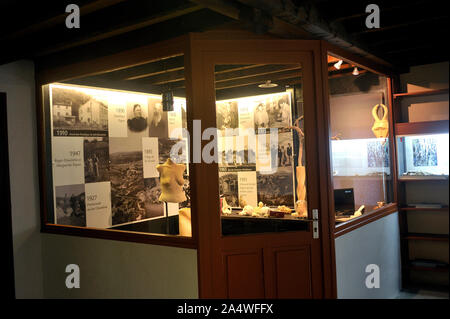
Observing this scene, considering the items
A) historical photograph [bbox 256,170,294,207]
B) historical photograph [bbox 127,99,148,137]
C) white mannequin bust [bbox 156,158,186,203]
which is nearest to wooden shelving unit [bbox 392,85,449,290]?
historical photograph [bbox 256,170,294,207]

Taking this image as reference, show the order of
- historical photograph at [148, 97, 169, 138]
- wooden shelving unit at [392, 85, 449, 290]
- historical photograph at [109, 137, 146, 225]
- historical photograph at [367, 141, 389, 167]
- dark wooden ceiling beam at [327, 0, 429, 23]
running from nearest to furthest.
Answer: dark wooden ceiling beam at [327, 0, 429, 23] → historical photograph at [148, 97, 169, 138] → historical photograph at [109, 137, 146, 225] → historical photograph at [367, 141, 389, 167] → wooden shelving unit at [392, 85, 449, 290]

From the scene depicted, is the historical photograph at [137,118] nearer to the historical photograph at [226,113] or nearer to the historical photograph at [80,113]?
the historical photograph at [80,113]

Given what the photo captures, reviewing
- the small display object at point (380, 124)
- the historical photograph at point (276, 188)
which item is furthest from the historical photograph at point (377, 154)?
the historical photograph at point (276, 188)

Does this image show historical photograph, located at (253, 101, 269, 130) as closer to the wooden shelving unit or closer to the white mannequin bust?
the white mannequin bust

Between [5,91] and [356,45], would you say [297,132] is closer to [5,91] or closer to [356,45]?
[356,45]

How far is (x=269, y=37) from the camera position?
3.60 m

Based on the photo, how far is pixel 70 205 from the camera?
461cm

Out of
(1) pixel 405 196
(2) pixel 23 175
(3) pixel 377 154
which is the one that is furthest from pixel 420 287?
(2) pixel 23 175

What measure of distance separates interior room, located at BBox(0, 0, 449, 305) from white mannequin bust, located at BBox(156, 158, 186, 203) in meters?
0.02

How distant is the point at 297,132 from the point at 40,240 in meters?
3.19

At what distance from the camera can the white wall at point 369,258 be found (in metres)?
3.98

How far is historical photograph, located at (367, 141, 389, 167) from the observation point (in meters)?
4.88

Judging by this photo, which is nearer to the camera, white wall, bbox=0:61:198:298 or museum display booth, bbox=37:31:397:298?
museum display booth, bbox=37:31:397:298

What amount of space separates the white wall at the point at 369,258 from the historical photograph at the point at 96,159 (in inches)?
98.2
